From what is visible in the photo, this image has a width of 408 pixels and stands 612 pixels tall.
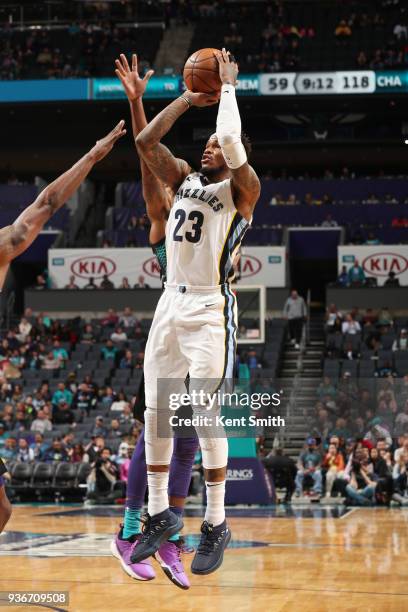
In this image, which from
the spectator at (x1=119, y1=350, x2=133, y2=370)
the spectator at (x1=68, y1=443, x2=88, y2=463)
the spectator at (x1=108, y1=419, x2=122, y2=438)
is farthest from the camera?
the spectator at (x1=119, y1=350, x2=133, y2=370)

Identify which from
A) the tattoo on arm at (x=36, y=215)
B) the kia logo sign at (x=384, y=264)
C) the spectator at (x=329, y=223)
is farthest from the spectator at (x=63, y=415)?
the tattoo on arm at (x=36, y=215)

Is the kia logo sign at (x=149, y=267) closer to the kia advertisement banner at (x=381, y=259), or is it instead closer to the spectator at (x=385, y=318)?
the kia advertisement banner at (x=381, y=259)

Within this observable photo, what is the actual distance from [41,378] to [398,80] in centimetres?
1533

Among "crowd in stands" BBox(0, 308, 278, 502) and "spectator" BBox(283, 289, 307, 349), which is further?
"spectator" BBox(283, 289, 307, 349)

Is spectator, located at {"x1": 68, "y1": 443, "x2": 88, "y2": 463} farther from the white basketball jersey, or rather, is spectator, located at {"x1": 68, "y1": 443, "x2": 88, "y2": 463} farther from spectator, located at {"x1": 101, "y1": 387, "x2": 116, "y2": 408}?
the white basketball jersey

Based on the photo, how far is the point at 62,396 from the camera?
83.7 feet

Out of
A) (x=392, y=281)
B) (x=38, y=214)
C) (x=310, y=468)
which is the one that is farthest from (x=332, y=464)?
(x=38, y=214)

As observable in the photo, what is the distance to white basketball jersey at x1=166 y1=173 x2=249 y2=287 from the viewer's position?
21.0ft

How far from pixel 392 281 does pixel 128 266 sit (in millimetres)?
8281

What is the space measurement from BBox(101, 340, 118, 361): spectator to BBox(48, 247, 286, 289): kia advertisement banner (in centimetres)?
400

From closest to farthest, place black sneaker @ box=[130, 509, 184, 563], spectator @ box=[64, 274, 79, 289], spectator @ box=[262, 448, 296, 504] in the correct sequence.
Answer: black sneaker @ box=[130, 509, 184, 563] → spectator @ box=[262, 448, 296, 504] → spectator @ box=[64, 274, 79, 289]

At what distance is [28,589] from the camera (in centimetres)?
977

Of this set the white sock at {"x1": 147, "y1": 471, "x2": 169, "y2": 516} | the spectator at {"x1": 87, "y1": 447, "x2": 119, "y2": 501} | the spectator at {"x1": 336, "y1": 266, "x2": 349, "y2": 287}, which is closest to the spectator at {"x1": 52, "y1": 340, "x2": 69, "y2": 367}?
the spectator at {"x1": 87, "y1": 447, "x2": 119, "y2": 501}

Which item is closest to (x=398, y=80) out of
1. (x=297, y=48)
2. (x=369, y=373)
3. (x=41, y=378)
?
(x=297, y=48)
